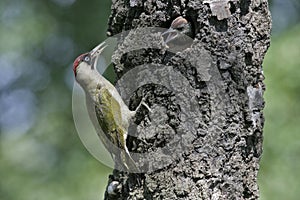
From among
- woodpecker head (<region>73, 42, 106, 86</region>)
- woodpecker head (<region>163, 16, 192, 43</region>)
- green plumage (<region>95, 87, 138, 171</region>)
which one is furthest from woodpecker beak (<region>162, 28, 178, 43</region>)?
woodpecker head (<region>73, 42, 106, 86</region>)

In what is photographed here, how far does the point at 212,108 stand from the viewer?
10.0 feet

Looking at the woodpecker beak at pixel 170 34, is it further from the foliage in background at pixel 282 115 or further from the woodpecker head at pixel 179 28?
the foliage in background at pixel 282 115

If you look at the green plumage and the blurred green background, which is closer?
the green plumage

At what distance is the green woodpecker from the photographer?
344 centimetres

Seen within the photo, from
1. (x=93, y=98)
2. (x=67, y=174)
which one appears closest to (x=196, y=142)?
(x=93, y=98)

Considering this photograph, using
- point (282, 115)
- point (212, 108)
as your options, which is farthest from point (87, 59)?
point (282, 115)

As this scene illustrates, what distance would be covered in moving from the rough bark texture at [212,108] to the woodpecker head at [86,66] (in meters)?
1.14

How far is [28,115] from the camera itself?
9641mm

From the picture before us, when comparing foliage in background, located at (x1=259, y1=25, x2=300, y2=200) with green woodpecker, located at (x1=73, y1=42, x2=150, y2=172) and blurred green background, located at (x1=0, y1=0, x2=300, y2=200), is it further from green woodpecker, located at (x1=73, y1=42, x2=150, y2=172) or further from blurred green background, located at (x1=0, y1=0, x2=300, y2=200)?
green woodpecker, located at (x1=73, y1=42, x2=150, y2=172)

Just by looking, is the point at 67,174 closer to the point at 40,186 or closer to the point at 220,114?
the point at 40,186

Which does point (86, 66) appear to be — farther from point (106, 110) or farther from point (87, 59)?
point (106, 110)

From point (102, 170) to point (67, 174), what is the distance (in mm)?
781

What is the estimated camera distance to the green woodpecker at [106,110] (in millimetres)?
3441

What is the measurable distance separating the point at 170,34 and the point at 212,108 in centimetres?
41
